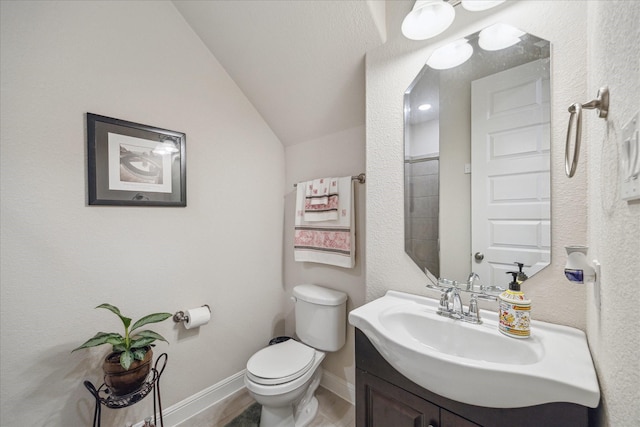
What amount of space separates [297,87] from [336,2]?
0.52 meters

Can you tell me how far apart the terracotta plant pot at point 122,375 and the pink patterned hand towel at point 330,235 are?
1058 millimetres

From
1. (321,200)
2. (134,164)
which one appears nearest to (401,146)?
(321,200)

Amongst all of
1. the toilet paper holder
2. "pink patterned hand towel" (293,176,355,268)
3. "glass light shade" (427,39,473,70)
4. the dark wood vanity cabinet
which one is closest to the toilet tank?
"pink patterned hand towel" (293,176,355,268)

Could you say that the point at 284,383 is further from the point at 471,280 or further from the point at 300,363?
the point at 471,280

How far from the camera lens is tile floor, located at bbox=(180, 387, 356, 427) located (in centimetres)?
149

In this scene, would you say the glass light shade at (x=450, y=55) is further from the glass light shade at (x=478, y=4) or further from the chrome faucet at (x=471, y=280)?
the chrome faucet at (x=471, y=280)

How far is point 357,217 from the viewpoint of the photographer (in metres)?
1.65

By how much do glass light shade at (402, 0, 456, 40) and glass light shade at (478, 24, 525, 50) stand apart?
0.50 ft

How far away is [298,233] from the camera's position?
1.89 metres

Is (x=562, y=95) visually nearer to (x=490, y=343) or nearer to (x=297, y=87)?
(x=490, y=343)

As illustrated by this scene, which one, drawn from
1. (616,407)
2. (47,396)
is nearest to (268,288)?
(47,396)

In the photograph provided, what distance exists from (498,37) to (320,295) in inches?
Result: 62.1

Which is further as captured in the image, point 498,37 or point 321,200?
point 321,200

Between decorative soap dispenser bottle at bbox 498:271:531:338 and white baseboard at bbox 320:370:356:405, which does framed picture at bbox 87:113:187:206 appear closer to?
white baseboard at bbox 320:370:356:405
